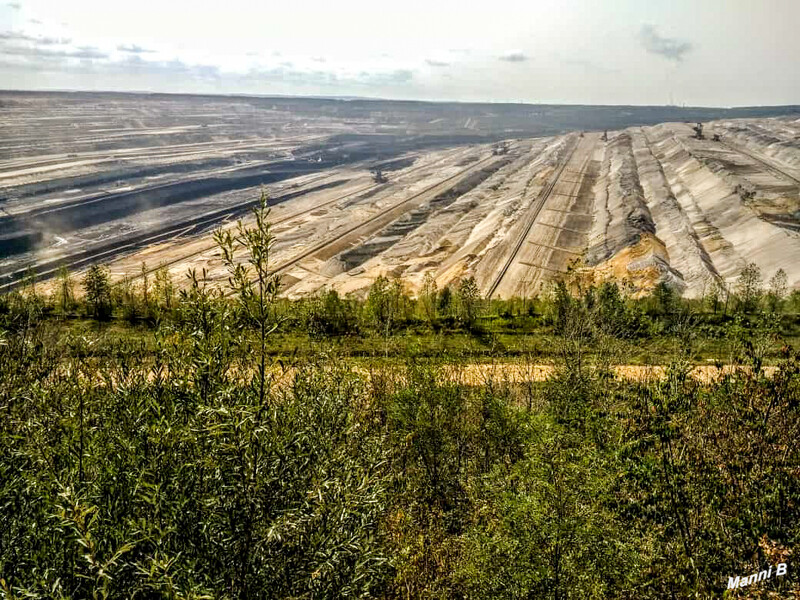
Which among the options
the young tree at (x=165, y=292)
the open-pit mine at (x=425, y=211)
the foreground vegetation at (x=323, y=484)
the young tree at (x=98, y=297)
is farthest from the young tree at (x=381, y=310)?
the foreground vegetation at (x=323, y=484)

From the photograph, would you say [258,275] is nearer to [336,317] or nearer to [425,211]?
[336,317]

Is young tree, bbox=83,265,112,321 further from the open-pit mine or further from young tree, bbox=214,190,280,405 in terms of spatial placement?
young tree, bbox=214,190,280,405

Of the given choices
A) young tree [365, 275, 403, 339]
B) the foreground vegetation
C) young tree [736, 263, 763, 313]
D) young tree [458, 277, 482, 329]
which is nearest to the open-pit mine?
young tree [736, 263, 763, 313]

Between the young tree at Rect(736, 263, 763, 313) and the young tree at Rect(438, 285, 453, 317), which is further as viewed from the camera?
the young tree at Rect(438, 285, 453, 317)

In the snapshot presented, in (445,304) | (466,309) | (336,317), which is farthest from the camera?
(445,304)

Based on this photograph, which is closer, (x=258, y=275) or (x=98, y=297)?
(x=258, y=275)

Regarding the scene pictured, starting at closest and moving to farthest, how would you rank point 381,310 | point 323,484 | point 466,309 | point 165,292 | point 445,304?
point 323,484, point 381,310, point 466,309, point 165,292, point 445,304

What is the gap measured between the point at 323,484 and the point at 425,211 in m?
103

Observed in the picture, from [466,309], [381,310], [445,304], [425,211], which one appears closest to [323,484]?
[381,310]

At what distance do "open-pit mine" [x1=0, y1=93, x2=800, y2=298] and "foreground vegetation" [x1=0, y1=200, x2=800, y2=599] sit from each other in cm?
5295

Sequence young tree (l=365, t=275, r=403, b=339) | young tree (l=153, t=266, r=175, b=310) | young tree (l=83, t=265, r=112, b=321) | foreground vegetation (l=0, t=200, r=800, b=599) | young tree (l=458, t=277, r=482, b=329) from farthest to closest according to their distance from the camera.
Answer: young tree (l=83, t=265, r=112, b=321)
young tree (l=458, t=277, r=482, b=329)
young tree (l=153, t=266, r=175, b=310)
young tree (l=365, t=275, r=403, b=339)
foreground vegetation (l=0, t=200, r=800, b=599)

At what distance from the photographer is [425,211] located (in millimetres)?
110438

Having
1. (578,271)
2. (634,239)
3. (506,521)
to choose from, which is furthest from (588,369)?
(634,239)

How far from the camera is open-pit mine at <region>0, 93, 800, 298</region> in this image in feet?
252
